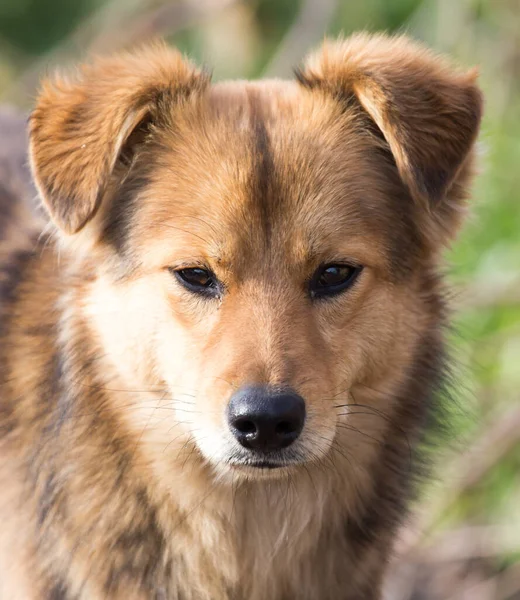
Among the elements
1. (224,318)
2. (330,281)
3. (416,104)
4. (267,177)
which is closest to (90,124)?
(267,177)

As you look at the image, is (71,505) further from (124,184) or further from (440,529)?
(440,529)

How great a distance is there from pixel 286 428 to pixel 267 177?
726 millimetres

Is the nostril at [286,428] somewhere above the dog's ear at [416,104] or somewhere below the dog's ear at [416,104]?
below

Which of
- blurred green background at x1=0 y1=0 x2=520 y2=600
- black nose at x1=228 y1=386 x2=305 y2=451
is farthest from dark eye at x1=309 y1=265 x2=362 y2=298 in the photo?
blurred green background at x1=0 y1=0 x2=520 y2=600

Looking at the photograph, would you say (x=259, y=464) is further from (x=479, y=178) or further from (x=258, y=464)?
(x=479, y=178)

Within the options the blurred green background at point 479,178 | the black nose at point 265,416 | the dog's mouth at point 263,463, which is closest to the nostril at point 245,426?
the black nose at point 265,416

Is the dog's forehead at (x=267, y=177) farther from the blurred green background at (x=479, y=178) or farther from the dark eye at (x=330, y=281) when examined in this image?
the blurred green background at (x=479, y=178)

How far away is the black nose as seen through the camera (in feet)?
8.43

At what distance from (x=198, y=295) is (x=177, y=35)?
16.1 feet

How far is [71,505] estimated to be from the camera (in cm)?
310

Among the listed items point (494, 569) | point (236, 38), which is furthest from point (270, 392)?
point (236, 38)

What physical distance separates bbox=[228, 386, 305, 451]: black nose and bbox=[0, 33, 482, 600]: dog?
0.03m

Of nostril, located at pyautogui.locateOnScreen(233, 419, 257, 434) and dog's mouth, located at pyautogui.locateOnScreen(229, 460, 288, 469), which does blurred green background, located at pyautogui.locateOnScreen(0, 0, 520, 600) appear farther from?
nostril, located at pyautogui.locateOnScreen(233, 419, 257, 434)

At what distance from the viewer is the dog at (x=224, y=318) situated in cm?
285
